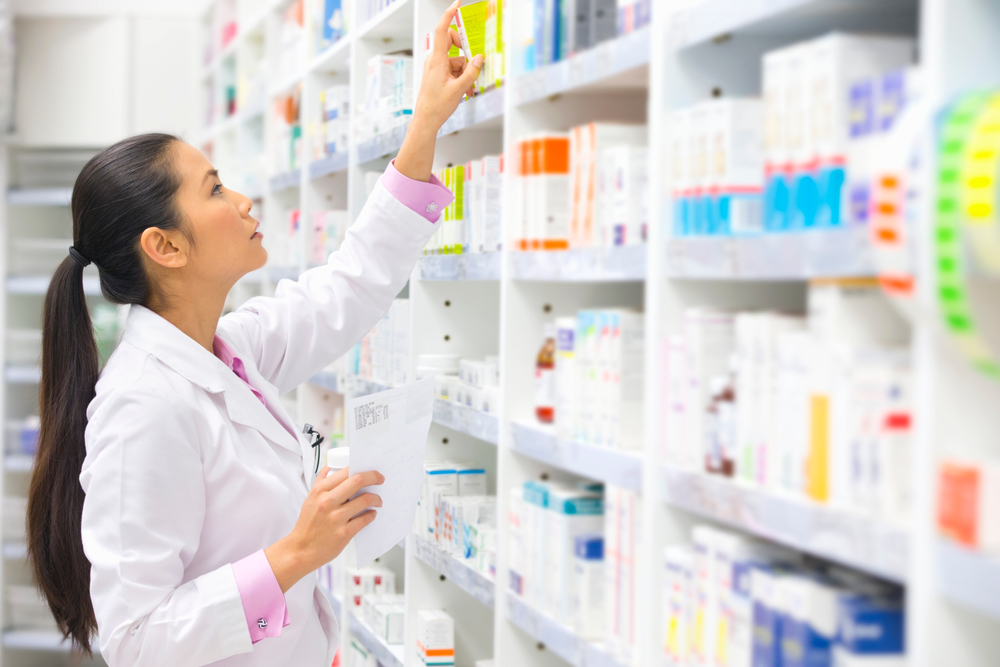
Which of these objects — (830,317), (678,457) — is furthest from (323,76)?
(830,317)

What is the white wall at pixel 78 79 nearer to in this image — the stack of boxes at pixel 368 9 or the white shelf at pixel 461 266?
the stack of boxes at pixel 368 9

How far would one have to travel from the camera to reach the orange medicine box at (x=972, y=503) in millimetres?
1070

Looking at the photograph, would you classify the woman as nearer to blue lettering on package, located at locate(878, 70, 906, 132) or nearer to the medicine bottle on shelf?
the medicine bottle on shelf

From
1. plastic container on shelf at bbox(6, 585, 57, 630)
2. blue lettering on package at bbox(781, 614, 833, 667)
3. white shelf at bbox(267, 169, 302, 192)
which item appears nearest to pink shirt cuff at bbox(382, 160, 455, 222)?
blue lettering on package at bbox(781, 614, 833, 667)

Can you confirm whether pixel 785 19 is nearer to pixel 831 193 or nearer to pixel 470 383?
pixel 831 193

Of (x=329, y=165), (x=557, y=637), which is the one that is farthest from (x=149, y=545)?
Answer: (x=329, y=165)

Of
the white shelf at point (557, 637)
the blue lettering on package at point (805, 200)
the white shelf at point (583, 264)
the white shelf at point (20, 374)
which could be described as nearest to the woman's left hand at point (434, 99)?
the white shelf at point (583, 264)

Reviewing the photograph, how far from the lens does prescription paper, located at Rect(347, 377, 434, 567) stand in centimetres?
185

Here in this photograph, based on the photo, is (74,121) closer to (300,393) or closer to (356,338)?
(300,393)

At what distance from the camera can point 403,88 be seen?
9.64 feet

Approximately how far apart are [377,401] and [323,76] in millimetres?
2435

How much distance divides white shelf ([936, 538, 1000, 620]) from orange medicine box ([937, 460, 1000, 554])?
0.01m

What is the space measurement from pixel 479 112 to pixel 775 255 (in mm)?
1218

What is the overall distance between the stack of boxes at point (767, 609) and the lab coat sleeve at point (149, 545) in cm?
84
